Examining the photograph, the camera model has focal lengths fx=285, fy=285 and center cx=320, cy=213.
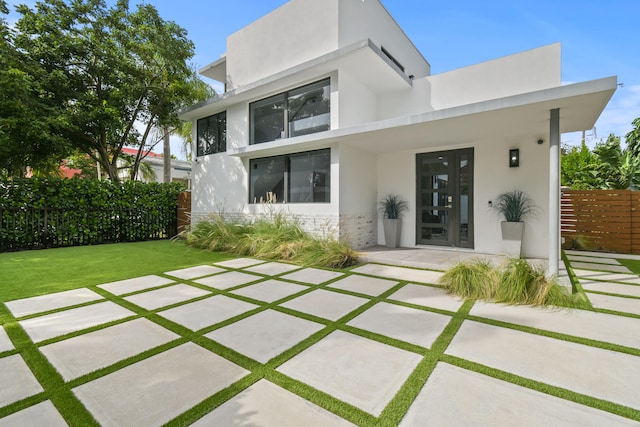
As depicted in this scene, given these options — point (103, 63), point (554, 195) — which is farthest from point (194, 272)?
point (103, 63)

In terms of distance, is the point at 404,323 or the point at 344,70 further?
the point at 344,70

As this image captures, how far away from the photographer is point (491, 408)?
1.80 m

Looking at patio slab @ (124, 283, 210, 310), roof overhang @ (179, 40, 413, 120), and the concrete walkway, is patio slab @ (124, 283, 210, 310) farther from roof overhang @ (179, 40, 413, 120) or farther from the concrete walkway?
roof overhang @ (179, 40, 413, 120)

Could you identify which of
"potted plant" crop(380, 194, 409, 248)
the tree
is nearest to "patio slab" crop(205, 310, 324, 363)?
"potted plant" crop(380, 194, 409, 248)

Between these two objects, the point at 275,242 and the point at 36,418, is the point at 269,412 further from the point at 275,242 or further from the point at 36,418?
the point at 275,242

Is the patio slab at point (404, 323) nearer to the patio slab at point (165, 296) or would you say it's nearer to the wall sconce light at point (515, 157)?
the patio slab at point (165, 296)

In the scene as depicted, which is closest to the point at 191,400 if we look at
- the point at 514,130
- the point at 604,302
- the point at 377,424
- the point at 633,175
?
the point at 377,424

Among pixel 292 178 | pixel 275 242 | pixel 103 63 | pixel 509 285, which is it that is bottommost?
pixel 509 285

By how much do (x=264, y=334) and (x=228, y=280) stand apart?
7.65ft

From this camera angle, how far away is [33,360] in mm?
2359

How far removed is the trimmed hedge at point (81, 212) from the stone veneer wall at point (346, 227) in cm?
528

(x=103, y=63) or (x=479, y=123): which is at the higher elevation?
(x=103, y=63)

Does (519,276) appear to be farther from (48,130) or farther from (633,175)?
(48,130)

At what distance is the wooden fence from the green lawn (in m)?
9.53
